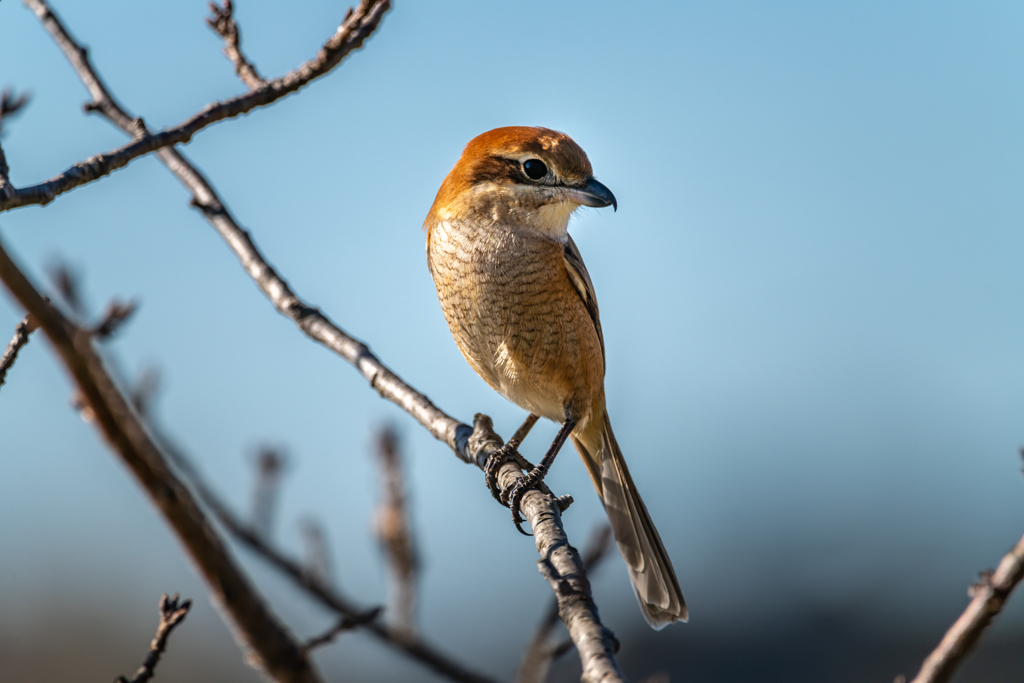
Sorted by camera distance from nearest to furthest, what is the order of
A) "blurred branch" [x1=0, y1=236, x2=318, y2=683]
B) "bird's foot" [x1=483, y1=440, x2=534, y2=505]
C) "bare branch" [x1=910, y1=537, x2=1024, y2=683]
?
"blurred branch" [x1=0, y1=236, x2=318, y2=683], "bare branch" [x1=910, y1=537, x2=1024, y2=683], "bird's foot" [x1=483, y1=440, x2=534, y2=505]

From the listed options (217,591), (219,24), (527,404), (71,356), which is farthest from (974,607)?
(219,24)

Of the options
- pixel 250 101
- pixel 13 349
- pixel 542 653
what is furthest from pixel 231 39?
pixel 542 653

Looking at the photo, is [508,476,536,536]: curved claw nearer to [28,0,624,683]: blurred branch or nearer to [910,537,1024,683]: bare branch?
[28,0,624,683]: blurred branch

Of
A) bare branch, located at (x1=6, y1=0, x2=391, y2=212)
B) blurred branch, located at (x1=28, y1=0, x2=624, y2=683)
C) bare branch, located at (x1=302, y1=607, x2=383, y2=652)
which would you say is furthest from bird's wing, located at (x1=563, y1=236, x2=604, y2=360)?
bare branch, located at (x1=302, y1=607, x2=383, y2=652)

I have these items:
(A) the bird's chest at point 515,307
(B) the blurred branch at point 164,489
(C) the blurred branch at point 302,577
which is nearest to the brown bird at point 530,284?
(A) the bird's chest at point 515,307

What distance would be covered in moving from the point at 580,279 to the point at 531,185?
0.56 m

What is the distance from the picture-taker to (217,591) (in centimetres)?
123

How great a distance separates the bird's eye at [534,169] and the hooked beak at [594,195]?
0.17 metres

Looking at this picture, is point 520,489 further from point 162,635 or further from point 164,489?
point 164,489

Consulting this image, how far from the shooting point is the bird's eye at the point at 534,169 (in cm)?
425

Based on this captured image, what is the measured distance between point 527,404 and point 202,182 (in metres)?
2.06

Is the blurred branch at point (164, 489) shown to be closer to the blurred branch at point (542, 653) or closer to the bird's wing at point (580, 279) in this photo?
the blurred branch at point (542, 653)

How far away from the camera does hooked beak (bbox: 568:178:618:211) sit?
4.13 m

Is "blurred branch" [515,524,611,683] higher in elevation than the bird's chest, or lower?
lower
